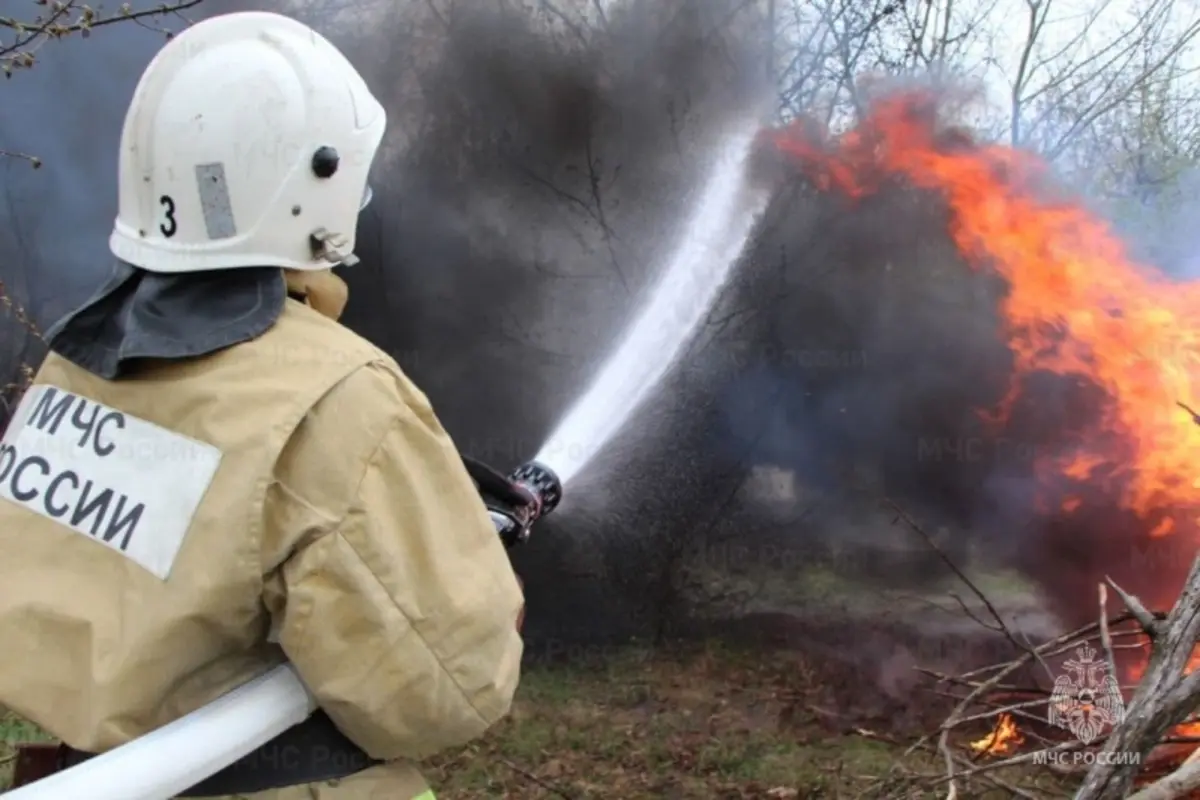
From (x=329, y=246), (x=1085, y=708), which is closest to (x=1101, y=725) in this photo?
(x=1085, y=708)

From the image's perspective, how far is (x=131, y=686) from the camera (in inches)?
61.4

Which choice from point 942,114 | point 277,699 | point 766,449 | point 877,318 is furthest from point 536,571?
point 277,699

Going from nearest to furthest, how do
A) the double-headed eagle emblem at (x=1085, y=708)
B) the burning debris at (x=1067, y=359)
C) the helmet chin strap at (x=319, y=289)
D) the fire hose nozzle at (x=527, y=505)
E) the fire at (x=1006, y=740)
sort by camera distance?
the helmet chin strap at (x=319, y=289) → the fire hose nozzle at (x=527, y=505) → the double-headed eagle emblem at (x=1085, y=708) → the fire at (x=1006, y=740) → the burning debris at (x=1067, y=359)

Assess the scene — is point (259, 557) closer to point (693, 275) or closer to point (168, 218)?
point (168, 218)

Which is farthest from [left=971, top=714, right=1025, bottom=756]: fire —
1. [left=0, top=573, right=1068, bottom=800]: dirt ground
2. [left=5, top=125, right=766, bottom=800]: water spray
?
[left=5, top=125, right=766, bottom=800]: water spray

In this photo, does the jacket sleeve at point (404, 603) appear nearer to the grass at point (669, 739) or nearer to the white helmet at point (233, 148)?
the white helmet at point (233, 148)

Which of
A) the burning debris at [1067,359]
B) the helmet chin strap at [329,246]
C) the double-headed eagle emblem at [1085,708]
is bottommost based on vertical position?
the helmet chin strap at [329,246]

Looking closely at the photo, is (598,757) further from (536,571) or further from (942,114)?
(942,114)

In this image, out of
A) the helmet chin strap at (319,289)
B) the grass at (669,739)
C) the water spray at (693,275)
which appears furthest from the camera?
the water spray at (693,275)

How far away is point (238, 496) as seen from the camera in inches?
60.2

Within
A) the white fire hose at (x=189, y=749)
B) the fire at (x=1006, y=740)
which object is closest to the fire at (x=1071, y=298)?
the fire at (x=1006, y=740)

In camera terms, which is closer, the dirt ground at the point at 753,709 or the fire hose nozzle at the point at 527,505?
the fire hose nozzle at the point at 527,505

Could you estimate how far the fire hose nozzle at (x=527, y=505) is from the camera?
2.62 metres

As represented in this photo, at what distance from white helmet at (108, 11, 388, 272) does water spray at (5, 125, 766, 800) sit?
2.57 ft
